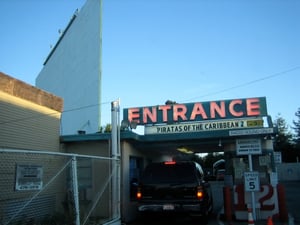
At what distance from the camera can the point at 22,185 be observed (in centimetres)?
805

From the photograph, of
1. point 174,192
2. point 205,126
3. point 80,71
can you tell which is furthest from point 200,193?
point 80,71

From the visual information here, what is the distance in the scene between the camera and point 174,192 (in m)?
11.7

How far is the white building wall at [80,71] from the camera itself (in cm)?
2234

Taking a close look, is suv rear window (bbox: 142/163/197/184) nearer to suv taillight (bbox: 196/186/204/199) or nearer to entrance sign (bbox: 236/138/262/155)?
suv taillight (bbox: 196/186/204/199)

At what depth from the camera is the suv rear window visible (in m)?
12.1

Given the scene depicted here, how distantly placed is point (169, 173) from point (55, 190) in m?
3.93

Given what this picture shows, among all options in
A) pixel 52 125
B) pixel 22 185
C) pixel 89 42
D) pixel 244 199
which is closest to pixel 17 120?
pixel 52 125

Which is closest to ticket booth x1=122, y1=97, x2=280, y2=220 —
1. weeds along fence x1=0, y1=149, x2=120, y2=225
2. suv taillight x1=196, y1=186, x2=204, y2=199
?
suv taillight x1=196, y1=186, x2=204, y2=199

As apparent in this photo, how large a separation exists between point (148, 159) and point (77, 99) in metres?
9.10

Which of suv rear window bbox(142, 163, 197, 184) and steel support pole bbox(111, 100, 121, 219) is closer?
steel support pole bbox(111, 100, 121, 219)

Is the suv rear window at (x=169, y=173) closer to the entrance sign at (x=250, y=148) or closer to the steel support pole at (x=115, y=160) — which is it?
the steel support pole at (x=115, y=160)

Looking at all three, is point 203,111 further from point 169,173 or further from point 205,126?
point 169,173

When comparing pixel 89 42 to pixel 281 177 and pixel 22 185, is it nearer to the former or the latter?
pixel 22 185

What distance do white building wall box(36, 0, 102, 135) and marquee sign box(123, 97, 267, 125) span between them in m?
4.20
